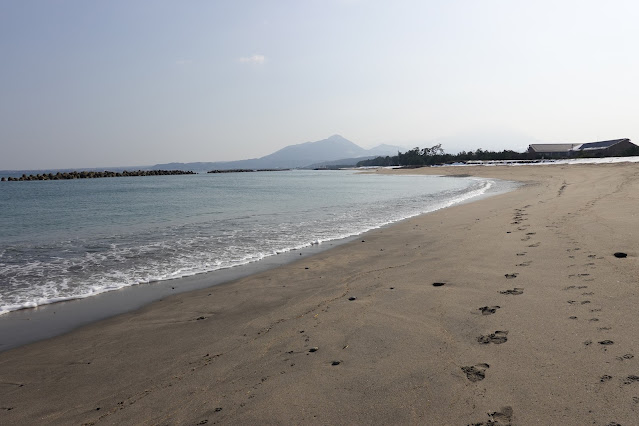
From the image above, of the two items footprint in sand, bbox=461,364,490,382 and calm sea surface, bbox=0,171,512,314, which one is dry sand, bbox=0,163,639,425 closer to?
footprint in sand, bbox=461,364,490,382

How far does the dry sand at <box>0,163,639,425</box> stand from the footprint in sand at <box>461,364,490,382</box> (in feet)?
0.06

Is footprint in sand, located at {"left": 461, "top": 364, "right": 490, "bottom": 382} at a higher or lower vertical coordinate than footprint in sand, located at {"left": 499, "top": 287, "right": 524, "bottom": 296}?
lower

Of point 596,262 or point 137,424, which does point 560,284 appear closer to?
point 596,262

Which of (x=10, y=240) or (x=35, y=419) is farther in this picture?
(x=10, y=240)

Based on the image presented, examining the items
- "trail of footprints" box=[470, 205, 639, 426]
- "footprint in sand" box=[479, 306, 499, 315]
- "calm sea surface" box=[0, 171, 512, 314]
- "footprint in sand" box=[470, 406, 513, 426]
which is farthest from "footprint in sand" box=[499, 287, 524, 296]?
"calm sea surface" box=[0, 171, 512, 314]

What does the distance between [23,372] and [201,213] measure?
53.5 feet

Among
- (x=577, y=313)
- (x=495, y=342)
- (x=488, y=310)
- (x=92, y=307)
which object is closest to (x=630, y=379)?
(x=495, y=342)

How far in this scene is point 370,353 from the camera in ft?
13.3

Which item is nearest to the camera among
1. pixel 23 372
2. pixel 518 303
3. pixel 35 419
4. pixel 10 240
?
pixel 35 419

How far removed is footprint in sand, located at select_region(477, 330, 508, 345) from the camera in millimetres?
4066

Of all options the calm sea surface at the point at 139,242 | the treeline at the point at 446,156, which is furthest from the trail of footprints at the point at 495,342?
the treeline at the point at 446,156

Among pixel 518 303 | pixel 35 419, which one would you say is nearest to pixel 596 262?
pixel 518 303

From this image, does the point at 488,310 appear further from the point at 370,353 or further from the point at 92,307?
the point at 92,307

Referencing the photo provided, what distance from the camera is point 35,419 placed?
133 inches
